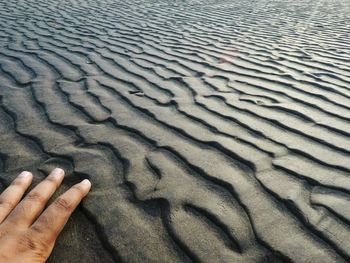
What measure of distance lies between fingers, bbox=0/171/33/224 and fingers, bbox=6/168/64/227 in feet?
0.18

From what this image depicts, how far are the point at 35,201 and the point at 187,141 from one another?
1108 mm

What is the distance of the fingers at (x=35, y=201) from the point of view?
5.77 feet

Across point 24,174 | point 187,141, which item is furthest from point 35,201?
point 187,141

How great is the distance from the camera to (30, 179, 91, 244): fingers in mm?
1707

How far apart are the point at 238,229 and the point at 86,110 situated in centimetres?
179

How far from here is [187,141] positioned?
2.64 metres

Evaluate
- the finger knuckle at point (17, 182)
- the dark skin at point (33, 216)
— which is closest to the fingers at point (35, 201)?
the dark skin at point (33, 216)

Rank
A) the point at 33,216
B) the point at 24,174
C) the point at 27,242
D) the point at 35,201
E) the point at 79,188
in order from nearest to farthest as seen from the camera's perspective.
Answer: the point at 27,242 → the point at 33,216 → the point at 35,201 → the point at 79,188 → the point at 24,174

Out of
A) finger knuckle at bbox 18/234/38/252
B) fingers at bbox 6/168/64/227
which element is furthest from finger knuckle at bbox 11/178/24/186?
finger knuckle at bbox 18/234/38/252

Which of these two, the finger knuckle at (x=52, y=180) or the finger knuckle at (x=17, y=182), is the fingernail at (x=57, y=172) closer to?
the finger knuckle at (x=52, y=180)

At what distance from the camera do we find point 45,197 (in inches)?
77.5

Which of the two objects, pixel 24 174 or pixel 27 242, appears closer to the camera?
pixel 27 242

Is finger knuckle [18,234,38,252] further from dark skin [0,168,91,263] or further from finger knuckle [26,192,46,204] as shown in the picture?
finger knuckle [26,192,46,204]

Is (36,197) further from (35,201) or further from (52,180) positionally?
(52,180)
